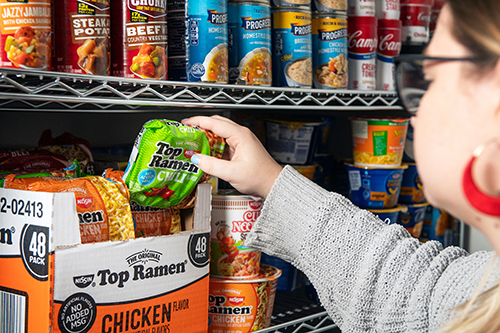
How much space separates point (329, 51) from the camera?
1.34 metres

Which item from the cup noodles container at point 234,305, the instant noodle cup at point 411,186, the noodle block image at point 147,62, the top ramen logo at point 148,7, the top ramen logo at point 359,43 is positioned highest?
the top ramen logo at point 148,7

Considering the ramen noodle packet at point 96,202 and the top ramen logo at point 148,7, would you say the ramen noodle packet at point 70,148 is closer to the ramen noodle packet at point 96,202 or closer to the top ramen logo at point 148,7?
the ramen noodle packet at point 96,202

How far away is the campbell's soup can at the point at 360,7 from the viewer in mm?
1461

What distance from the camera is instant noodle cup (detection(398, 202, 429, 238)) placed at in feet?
5.64

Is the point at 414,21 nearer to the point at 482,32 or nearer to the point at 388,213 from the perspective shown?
the point at 388,213

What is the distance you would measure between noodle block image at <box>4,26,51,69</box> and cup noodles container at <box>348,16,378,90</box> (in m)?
0.92

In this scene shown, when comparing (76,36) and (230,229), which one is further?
(230,229)

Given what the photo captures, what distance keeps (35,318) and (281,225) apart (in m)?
0.52

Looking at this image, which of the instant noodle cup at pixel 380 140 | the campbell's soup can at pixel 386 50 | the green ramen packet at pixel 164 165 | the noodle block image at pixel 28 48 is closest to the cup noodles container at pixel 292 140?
the instant noodle cup at pixel 380 140

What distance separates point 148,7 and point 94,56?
151 mm

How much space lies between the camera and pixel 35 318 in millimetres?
824

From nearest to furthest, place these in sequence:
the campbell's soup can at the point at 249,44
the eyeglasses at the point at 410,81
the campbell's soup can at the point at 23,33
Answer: the eyeglasses at the point at 410,81, the campbell's soup can at the point at 23,33, the campbell's soup can at the point at 249,44

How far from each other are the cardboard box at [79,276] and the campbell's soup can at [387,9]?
101 centimetres

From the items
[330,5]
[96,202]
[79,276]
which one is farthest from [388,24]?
[79,276]
